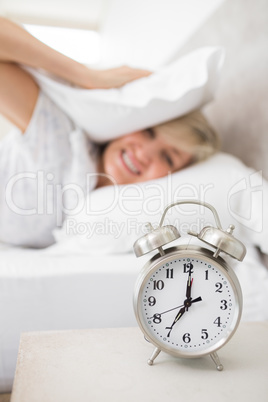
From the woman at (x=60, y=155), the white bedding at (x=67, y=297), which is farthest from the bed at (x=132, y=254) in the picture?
the woman at (x=60, y=155)

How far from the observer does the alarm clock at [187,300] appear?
662 mm

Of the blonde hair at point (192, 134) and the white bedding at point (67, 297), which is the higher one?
the blonde hair at point (192, 134)

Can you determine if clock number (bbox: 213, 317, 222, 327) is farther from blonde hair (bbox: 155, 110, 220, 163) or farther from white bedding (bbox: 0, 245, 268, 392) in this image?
blonde hair (bbox: 155, 110, 220, 163)

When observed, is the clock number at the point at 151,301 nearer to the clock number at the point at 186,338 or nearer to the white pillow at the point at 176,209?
the clock number at the point at 186,338

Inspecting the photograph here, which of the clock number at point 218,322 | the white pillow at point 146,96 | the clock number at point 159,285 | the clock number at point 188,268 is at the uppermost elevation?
the white pillow at point 146,96

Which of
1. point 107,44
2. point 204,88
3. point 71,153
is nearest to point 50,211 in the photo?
point 71,153

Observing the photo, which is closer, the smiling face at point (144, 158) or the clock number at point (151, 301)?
the clock number at point (151, 301)

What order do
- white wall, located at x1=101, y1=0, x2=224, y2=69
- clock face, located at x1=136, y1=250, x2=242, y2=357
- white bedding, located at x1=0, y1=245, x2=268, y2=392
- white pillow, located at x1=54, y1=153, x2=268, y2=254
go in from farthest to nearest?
white wall, located at x1=101, y1=0, x2=224, y2=69 < white pillow, located at x1=54, y1=153, x2=268, y2=254 < white bedding, located at x1=0, y1=245, x2=268, y2=392 < clock face, located at x1=136, y1=250, x2=242, y2=357

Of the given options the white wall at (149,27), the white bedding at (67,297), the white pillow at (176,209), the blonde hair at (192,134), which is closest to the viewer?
the white bedding at (67,297)

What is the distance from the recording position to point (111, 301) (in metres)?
0.97

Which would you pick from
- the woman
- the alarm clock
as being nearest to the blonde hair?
the woman

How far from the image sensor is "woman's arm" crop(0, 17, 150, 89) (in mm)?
1171

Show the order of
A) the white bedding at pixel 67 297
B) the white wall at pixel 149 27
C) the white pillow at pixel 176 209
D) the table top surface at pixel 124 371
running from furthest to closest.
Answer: the white wall at pixel 149 27 → the white pillow at pixel 176 209 → the white bedding at pixel 67 297 → the table top surface at pixel 124 371

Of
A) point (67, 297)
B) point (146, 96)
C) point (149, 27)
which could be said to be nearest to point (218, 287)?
point (67, 297)
